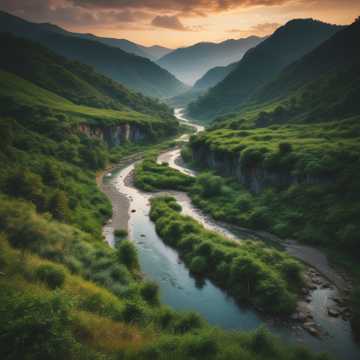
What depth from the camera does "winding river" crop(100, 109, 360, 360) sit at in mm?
30062

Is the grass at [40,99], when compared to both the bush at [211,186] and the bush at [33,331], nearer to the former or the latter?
the bush at [211,186]

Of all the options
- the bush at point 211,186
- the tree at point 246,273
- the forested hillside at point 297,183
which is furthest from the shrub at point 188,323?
the bush at point 211,186

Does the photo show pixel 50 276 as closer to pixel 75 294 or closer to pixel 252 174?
pixel 75 294

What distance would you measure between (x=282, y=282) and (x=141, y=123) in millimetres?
129067

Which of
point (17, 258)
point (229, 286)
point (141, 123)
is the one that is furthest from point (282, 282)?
point (141, 123)

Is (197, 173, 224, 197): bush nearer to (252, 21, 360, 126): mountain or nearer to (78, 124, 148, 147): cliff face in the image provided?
(252, 21, 360, 126): mountain

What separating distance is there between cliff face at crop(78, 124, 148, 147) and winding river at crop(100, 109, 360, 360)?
6608cm

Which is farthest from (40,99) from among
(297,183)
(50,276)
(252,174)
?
(50,276)

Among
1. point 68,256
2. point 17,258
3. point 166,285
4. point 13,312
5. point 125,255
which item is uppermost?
point 13,312

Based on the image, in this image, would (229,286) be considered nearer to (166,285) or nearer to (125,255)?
(166,285)

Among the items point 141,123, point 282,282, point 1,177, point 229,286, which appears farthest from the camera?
point 141,123

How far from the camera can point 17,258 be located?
2498 centimetres

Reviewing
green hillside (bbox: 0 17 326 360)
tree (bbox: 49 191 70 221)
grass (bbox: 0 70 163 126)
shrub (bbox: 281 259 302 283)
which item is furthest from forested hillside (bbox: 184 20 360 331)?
grass (bbox: 0 70 163 126)

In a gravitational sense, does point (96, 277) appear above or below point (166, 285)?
above
